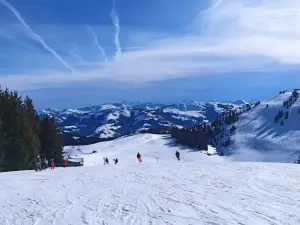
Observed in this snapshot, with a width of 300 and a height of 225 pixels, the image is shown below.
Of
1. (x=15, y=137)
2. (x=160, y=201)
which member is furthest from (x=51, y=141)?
(x=160, y=201)

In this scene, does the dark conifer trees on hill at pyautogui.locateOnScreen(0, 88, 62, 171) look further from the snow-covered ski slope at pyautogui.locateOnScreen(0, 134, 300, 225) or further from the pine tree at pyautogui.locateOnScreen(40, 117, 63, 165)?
the snow-covered ski slope at pyautogui.locateOnScreen(0, 134, 300, 225)

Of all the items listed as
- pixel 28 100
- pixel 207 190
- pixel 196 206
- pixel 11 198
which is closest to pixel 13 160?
pixel 28 100

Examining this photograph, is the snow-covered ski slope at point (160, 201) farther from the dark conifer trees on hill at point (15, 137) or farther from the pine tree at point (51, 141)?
the pine tree at point (51, 141)

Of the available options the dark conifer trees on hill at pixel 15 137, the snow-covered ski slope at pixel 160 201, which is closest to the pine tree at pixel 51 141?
the dark conifer trees on hill at pixel 15 137

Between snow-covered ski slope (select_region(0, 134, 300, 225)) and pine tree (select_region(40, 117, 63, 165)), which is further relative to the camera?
pine tree (select_region(40, 117, 63, 165))

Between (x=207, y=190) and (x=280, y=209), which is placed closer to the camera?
(x=280, y=209)

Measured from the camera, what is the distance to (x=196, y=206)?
16141 mm

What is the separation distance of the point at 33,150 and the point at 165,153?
14558 centimetres

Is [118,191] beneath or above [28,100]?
beneath

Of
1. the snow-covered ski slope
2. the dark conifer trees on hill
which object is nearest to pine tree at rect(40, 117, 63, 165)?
the dark conifer trees on hill

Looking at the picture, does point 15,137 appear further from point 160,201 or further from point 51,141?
point 160,201

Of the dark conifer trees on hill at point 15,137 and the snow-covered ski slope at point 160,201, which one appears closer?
the snow-covered ski slope at point 160,201

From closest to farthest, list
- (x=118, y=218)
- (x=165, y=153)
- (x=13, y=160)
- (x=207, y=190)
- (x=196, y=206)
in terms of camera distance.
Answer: (x=118, y=218) < (x=196, y=206) < (x=207, y=190) < (x=13, y=160) < (x=165, y=153)

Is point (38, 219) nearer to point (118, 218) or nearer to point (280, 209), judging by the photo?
point (118, 218)
